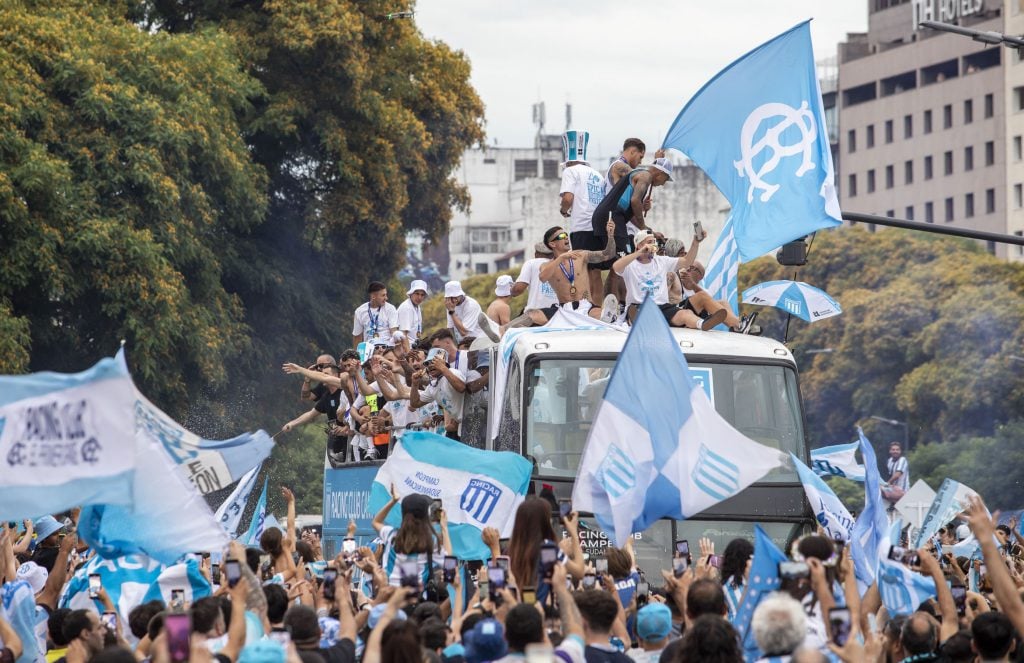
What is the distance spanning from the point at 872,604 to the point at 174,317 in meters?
19.4

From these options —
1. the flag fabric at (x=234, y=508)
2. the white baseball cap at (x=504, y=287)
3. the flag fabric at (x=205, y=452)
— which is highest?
the white baseball cap at (x=504, y=287)

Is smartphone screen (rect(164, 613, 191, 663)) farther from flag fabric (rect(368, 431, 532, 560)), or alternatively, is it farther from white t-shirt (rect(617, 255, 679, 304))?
white t-shirt (rect(617, 255, 679, 304))

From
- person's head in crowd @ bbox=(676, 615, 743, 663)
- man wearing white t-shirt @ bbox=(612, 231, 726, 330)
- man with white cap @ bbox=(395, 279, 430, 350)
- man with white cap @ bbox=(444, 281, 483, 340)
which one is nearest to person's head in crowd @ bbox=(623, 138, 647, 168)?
man wearing white t-shirt @ bbox=(612, 231, 726, 330)

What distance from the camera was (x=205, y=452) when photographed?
1043 centimetres

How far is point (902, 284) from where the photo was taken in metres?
67.5

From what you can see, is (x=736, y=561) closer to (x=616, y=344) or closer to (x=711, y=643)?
(x=711, y=643)

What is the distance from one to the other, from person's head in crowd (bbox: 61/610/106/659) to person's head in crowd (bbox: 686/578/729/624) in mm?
2580

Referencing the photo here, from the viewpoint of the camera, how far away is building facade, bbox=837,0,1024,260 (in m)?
91.1

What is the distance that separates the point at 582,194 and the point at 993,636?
371 inches

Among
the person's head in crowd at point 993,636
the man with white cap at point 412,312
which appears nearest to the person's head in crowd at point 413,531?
the person's head in crowd at point 993,636

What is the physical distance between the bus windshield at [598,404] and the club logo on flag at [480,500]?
2011mm

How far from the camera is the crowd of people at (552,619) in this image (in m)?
7.50

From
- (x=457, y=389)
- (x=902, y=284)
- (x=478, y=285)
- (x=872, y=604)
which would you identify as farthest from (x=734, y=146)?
(x=478, y=285)

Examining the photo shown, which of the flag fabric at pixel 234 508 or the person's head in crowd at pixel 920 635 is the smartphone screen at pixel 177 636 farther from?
the flag fabric at pixel 234 508
